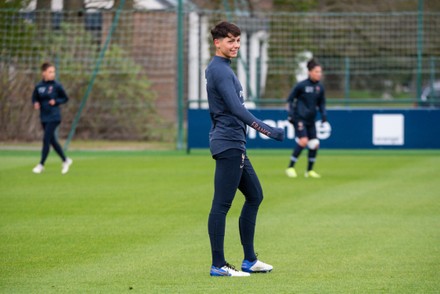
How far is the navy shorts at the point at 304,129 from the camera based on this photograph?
57.9 ft

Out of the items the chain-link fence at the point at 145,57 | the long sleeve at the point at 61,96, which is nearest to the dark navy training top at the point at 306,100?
the long sleeve at the point at 61,96

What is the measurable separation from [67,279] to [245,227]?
1.52 metres

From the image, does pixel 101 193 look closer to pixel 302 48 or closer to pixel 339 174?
pixel 339 174

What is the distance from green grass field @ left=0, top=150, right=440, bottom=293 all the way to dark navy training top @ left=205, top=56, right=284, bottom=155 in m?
1.12

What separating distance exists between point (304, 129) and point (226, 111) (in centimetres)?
997

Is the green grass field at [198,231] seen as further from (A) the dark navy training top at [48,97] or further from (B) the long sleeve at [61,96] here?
(B) the long sleeve at [61,96]

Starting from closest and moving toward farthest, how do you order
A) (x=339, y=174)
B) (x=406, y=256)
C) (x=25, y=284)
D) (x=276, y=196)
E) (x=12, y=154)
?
(x=25, y=284), (x=406, y=256), (x=276, y=196), (x=339, y=174), (x=12, y=154)

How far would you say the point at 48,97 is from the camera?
18.2m

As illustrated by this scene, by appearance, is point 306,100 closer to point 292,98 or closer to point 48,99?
point 292,98

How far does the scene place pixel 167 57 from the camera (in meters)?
27.3

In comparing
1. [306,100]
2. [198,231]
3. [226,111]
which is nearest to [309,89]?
[306,100]

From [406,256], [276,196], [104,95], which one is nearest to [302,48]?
[104,95]

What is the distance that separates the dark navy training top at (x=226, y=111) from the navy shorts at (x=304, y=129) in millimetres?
9746

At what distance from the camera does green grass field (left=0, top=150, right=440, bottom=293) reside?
7.77 metres
